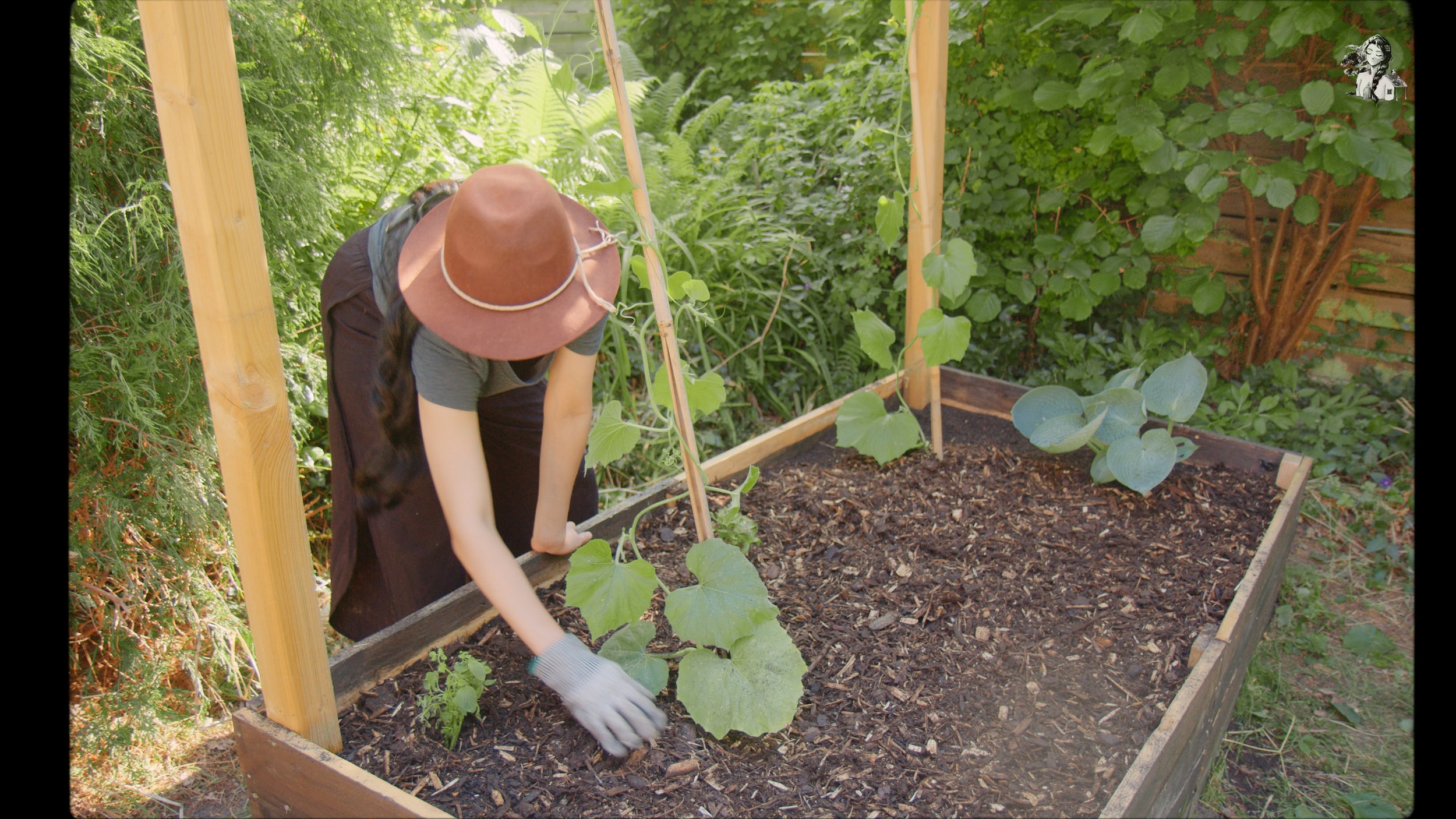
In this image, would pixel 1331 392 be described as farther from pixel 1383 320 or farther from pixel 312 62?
pixel 312 62

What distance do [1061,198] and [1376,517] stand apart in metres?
1.53

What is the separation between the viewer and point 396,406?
1.77 metres

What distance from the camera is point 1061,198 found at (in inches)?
126

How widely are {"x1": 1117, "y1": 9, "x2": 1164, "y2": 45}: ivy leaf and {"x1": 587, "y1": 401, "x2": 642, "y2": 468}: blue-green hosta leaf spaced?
213cm

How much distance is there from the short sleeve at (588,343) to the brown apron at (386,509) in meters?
0.40

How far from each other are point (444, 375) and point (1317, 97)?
8.85 feet

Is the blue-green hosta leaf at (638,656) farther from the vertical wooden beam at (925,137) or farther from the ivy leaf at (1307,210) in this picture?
the ivy leaf at (1307,210)

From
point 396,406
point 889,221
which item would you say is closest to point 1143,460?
point 889,221

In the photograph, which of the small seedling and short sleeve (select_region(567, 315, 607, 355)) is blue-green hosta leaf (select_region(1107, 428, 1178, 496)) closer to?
short sleeve (select_region(567, 315, 607, 355))

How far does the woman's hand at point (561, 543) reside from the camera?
1945mm

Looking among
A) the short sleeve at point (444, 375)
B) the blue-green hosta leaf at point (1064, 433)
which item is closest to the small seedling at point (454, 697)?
the short sleeve at point (444, 375)

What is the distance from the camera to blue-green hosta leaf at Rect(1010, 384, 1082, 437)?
263 cm

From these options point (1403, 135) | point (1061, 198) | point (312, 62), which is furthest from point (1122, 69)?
point (312, 62)

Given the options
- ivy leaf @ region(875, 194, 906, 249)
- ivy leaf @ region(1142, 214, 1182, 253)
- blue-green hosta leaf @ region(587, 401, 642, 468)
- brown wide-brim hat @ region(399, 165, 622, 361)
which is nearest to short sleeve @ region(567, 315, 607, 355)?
blue-green hosta leaf @ region(587, 401, 642, 468)
